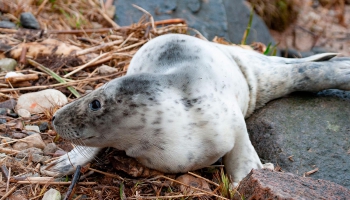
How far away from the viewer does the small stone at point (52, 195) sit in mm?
2972

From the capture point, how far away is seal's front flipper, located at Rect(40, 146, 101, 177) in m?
3.25

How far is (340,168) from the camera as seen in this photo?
3418mm

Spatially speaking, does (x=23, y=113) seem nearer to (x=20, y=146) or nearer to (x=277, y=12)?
(x=20, y=146)

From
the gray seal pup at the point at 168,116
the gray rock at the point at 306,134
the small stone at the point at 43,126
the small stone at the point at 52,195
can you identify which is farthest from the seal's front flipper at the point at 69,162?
the gray rock at the point at 306,134

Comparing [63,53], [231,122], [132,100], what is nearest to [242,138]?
[231,122]

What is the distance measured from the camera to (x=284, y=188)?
106 inches

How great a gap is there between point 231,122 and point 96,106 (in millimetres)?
806

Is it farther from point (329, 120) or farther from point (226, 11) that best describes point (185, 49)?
point (226, 11)

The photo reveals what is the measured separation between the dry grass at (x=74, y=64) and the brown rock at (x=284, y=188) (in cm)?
26

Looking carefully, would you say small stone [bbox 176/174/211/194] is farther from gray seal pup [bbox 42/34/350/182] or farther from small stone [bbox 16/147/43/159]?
small stone [bbox 16/147/43/159]

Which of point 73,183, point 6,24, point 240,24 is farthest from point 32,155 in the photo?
point 240,24

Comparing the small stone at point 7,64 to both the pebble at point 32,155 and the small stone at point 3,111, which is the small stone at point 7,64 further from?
the pebble at point 32,155

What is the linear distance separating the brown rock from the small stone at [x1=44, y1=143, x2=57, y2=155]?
133 centimetres

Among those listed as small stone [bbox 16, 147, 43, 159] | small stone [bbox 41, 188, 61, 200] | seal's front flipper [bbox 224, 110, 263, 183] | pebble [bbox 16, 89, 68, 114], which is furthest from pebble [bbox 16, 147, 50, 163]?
seal's front flipper [bbox 224, 110, 263, 183]
